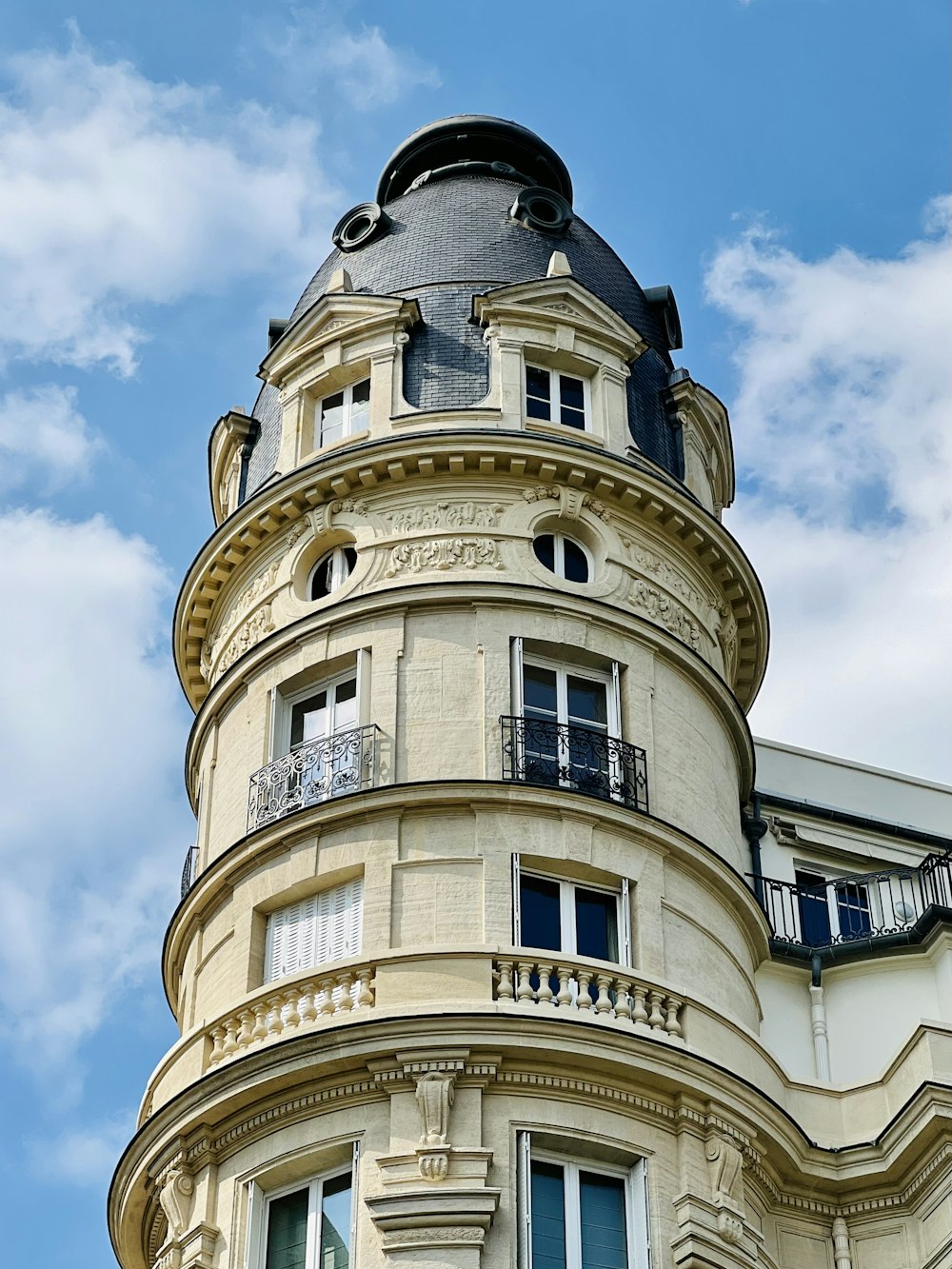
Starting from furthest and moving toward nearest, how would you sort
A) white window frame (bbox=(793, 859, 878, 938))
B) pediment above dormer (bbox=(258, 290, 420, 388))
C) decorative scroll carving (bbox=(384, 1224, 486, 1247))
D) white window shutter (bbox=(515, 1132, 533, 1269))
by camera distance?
1. pediment above dormer (bbox=(258, 290, 420, 388))
2. white window frame (bbox=(793, 859, 878, 938))
3. white window shutter (bbox=(515, 1132, 533, 1269))
4. decorative scroll carving (bbox=(384, 1224, 486, 1247))

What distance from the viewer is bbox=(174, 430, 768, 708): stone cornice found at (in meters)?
28.2

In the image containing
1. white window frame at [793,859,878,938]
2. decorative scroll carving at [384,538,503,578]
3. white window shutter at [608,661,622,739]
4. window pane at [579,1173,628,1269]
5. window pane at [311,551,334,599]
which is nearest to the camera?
window pane at [579,1173,628,1269]

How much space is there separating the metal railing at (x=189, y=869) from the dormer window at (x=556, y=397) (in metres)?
7.26

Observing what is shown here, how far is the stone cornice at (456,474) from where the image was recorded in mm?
28250

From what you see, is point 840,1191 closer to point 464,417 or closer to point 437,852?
point 437,852

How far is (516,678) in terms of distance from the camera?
86.5 feet

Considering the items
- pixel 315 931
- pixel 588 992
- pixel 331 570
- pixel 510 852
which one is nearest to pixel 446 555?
pixel 331 570

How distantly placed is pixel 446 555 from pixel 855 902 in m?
7.45

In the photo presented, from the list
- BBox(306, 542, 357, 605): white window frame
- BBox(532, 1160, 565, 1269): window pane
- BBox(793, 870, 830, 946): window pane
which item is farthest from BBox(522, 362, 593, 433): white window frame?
BBox(532, 1160, 565, 1269): window pane

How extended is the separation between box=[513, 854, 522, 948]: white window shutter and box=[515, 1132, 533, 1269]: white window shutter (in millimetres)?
2289

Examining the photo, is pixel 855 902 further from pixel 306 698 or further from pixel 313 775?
pixel 313 775

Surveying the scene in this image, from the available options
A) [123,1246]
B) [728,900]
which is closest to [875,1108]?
[728,900]

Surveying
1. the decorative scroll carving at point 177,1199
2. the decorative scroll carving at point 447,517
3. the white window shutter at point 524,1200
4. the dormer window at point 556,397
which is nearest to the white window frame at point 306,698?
the decorative scroll carving at point 447,517

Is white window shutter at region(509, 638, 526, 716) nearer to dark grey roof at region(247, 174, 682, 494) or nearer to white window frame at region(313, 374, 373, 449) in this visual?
dark grey roof at region(247, 174, 682, 494)
